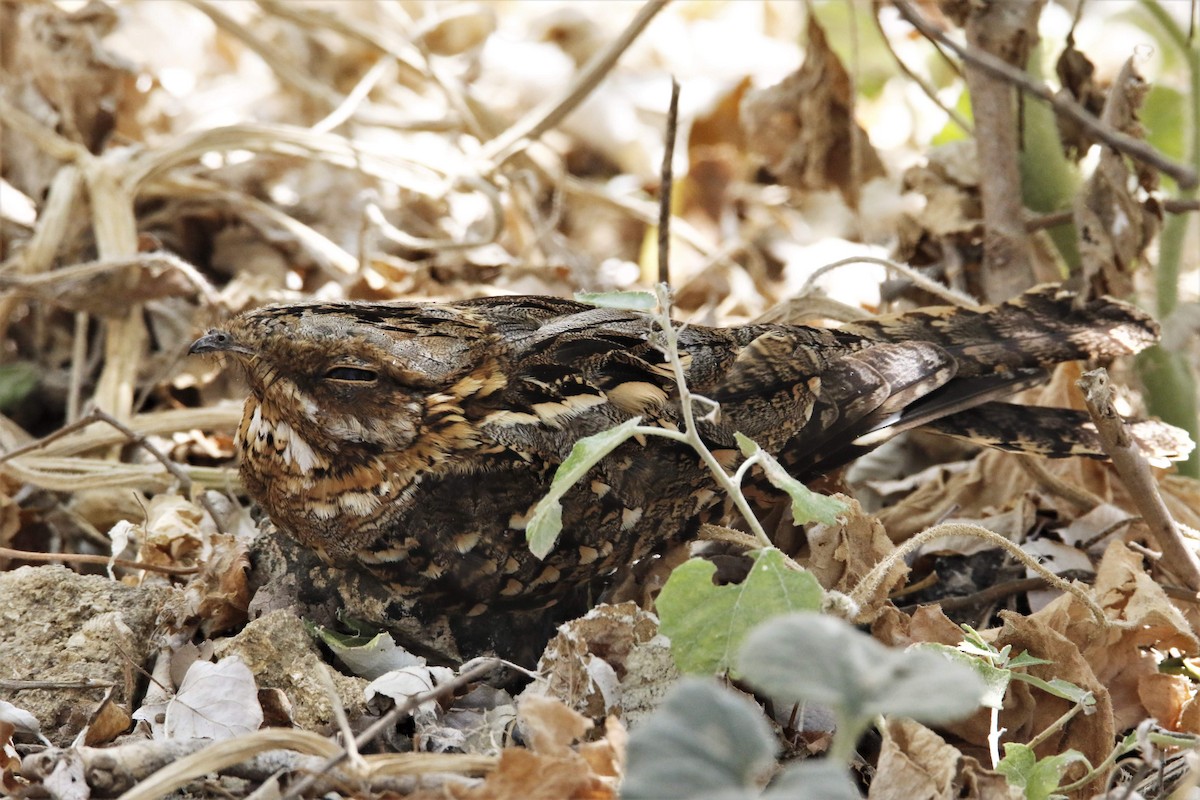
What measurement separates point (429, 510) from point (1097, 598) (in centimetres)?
130

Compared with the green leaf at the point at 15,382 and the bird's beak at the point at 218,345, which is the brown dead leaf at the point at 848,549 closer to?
the bird's beak at the point at 218,345

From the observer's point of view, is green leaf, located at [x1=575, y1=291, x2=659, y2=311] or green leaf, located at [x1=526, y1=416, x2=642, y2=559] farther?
green leaf, located at [x1=575, y1=291, x2=659, y2=311]

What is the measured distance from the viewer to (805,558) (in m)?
2.45

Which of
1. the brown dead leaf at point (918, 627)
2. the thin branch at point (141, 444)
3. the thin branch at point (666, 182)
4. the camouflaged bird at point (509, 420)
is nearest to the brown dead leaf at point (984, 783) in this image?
the brown dead leaf at point (918, 627)

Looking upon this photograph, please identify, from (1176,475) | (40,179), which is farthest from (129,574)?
(1176,475)

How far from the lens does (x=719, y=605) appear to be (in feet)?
5.50

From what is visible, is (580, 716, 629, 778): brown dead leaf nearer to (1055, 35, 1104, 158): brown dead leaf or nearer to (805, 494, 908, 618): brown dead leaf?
(805, 494, 908, 618): brown dead leaf

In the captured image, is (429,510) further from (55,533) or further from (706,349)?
(55,533)

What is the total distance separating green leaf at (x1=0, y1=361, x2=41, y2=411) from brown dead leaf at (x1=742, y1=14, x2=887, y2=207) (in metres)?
2.12

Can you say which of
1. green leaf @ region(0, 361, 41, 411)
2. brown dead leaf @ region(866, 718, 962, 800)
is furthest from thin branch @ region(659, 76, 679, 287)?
green leaf @ region(0, 361, 41, 411)

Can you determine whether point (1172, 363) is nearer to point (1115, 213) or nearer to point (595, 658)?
point (1115, 213)

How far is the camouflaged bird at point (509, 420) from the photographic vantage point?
88.3 inches

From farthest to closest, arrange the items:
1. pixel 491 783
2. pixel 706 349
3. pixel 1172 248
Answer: pixel 1172 248 → pixel 706 349 → pixel 491 783

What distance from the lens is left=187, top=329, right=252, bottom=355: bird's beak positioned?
2.21 m
